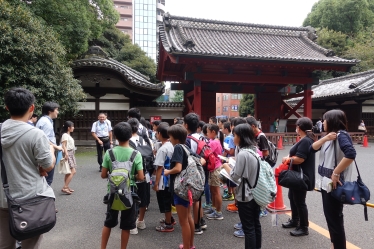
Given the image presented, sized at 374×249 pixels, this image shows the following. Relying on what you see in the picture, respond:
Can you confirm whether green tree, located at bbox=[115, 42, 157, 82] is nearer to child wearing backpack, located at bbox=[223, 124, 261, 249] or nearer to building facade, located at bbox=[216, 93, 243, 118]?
child wearing backpack, located at bbox=[223, 124, 261, 249]

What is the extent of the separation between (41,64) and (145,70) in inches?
617

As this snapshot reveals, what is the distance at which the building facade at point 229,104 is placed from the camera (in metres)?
52.2

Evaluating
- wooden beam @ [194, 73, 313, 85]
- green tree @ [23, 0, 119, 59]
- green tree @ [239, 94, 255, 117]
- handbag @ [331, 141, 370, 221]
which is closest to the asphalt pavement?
handbag @ [331, 141, 370, 221]

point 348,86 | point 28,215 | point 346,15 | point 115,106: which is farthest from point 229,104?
point 28,215

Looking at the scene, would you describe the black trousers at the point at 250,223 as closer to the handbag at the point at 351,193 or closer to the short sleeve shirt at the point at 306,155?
the handbag at the point at 351,193

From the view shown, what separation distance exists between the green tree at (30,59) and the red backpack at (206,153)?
280 inches

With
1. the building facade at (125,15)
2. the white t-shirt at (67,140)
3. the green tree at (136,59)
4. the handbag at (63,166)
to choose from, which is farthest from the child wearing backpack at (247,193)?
the building facade at (125,15)

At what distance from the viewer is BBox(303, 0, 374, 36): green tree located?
28.4 m

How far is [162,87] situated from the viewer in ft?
45.1

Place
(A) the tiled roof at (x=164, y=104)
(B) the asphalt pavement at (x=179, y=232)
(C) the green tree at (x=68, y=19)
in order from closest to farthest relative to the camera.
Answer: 1. (B) the asphalt pavement at (x=179, y=232)
2. (C) the green tree at (x=68, y=19)
3. (A) the tiled roof at (x=164, y=104)

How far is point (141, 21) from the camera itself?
5134cm

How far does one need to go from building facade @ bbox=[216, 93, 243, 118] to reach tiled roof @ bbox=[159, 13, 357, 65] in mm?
34118

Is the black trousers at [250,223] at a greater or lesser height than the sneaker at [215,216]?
greater

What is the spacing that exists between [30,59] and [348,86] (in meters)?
18.4
